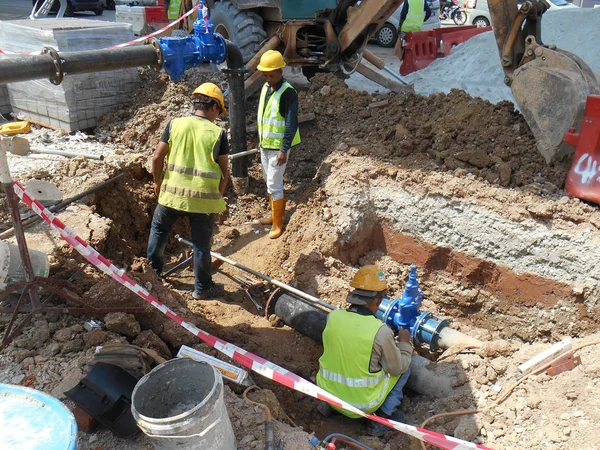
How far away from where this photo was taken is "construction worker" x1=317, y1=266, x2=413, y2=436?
11.7 feet

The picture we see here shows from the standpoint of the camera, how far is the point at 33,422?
2133 millimetres

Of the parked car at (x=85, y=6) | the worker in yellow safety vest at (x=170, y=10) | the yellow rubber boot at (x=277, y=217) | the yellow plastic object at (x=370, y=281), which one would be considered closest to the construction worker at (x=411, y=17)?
the worker in yellow safety vest at (x=170, y=10)

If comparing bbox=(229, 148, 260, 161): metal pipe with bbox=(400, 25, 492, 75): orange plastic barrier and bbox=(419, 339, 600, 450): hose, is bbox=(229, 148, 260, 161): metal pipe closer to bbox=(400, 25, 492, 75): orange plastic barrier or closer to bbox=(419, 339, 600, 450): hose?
bbox=(419, 339, 600, 450): hose

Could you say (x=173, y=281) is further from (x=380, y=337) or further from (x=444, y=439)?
(x=444, y=439)

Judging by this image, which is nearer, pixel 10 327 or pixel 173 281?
pixel 10 327

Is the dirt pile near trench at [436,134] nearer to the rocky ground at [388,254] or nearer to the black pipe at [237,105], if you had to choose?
the rocky ground at [388,254]

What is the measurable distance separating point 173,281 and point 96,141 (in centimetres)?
272

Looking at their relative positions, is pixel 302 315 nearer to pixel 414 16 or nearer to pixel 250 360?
pixel 250 360

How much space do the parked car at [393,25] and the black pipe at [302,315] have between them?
1253 centimetres

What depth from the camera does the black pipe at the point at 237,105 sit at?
618cm

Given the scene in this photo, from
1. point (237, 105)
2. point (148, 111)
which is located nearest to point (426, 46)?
point (237, 105)

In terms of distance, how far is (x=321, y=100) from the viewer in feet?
23.7

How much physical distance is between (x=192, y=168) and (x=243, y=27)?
4100mm

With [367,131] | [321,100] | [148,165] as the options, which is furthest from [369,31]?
[148,165]
